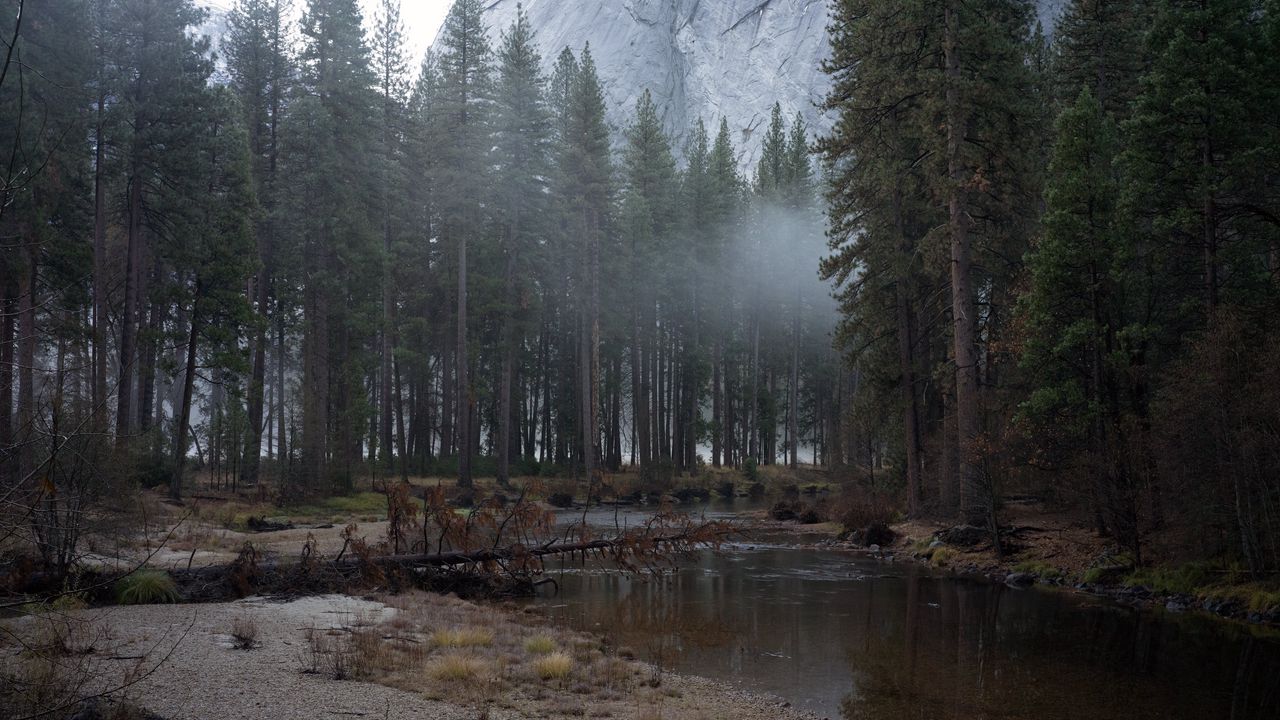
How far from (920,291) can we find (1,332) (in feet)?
77.3

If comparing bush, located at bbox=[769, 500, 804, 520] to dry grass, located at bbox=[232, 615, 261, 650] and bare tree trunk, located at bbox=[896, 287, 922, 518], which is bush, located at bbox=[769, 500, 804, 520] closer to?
bare tree trunk, located at bbox=[896, 287, 922, 518]

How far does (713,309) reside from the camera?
169ft

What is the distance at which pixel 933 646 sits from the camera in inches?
426

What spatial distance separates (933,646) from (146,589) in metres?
10.2

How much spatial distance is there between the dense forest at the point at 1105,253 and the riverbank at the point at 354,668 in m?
9.24

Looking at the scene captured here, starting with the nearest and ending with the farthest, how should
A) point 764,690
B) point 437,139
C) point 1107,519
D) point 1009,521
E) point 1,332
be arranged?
point 764,690
point 1107,519
point 1,332
point 1009,521
point 437,139

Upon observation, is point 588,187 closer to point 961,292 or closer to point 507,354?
point 507,354

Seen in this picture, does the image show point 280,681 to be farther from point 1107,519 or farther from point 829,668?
point 1107,519

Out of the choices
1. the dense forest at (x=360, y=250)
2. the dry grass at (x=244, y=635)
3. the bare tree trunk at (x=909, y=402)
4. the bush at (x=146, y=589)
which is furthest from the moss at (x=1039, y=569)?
the dense forest at (x=360, y=250)

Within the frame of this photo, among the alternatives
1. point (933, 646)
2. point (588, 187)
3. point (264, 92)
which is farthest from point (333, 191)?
point (933, 646)

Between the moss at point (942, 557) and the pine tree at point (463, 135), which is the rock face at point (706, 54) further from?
the moss at point (942, 557)

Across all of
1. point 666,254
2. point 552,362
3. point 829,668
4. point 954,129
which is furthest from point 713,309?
point 829,668

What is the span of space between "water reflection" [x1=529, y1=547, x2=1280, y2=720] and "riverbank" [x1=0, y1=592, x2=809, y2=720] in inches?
43.5

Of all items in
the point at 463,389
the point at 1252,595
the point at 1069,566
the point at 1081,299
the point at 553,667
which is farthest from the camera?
the point at 463,389
